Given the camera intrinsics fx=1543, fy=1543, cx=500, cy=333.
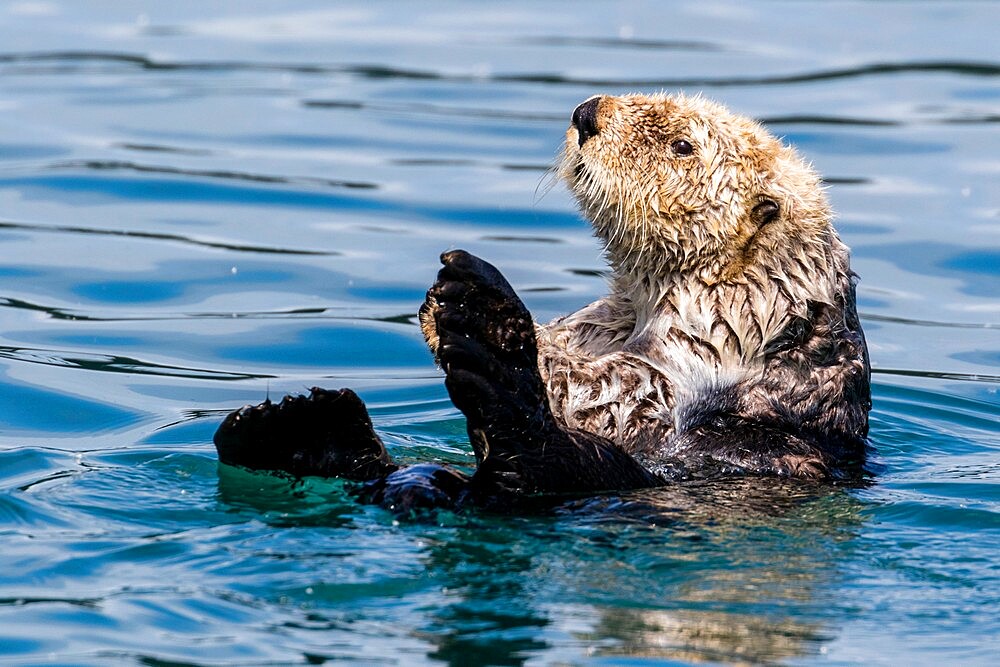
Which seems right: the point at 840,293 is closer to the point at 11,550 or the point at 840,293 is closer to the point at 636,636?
Answer: the point at 636,636

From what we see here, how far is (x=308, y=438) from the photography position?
15.6ft

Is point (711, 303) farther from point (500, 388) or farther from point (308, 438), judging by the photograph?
point (308, 438)

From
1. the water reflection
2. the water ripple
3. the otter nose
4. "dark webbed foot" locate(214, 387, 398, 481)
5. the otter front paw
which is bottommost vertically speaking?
the water reflection

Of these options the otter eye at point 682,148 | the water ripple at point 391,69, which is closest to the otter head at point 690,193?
the otter eye at point 682,148

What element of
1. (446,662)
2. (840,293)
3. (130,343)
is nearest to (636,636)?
(446,662)

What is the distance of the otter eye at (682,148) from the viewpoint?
5.41 meters

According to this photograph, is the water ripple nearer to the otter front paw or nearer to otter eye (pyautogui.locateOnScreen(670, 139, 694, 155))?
otter eye (pyautogui.locateOnScreen(670, 139, 694, 155))

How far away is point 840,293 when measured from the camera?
536 centimetres

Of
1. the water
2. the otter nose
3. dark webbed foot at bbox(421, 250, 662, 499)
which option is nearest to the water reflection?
the water

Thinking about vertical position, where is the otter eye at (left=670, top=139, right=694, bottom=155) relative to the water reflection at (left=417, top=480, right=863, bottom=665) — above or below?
above

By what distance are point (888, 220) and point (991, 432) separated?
3.86 meters

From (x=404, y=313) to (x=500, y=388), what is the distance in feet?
13.6

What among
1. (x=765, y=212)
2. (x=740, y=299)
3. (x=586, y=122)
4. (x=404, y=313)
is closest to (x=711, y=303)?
(x=740, y=299)

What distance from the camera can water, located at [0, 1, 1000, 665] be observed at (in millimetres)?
4117
